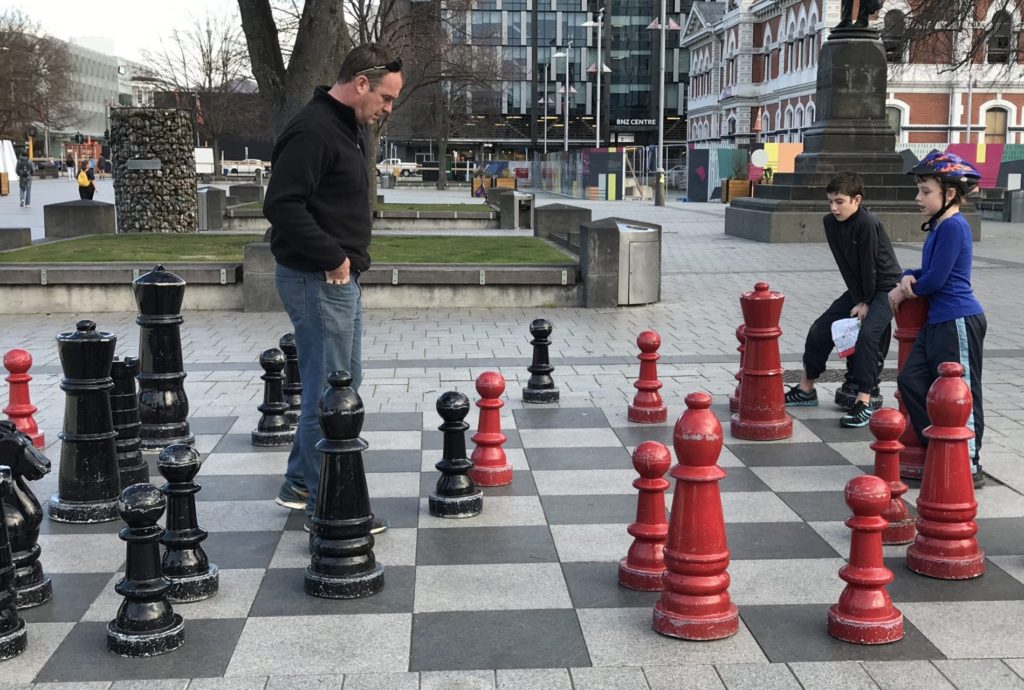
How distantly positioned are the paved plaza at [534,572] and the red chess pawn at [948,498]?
9 cm

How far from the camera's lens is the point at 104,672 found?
12.6 ft

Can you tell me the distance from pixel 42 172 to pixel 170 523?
271ft

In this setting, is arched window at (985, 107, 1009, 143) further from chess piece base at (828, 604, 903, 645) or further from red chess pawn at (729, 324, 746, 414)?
chess piece base at (828, 604, 903, 645)

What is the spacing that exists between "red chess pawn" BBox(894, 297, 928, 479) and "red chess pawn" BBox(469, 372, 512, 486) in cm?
205

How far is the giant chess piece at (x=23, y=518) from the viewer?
4340mm

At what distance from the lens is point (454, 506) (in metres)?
5.58

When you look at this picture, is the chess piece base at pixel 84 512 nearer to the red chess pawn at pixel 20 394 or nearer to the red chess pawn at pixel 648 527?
the red chess pawn at pixel 20 394

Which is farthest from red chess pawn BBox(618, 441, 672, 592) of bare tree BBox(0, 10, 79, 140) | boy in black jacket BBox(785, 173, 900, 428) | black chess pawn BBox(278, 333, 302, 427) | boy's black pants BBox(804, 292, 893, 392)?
bare tree BBox(0, 10, 79, 140)

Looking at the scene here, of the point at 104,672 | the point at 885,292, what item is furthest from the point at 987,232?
the point at 104,672

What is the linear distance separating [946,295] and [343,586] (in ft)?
11.2

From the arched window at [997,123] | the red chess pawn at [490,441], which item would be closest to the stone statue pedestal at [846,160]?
the red chess pawn at [490,441]

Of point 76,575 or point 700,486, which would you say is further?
point 76,575

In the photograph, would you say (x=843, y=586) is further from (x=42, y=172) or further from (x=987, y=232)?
(x=42, y=172)

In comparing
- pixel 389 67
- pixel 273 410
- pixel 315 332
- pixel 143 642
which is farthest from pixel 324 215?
pixel 273 410
